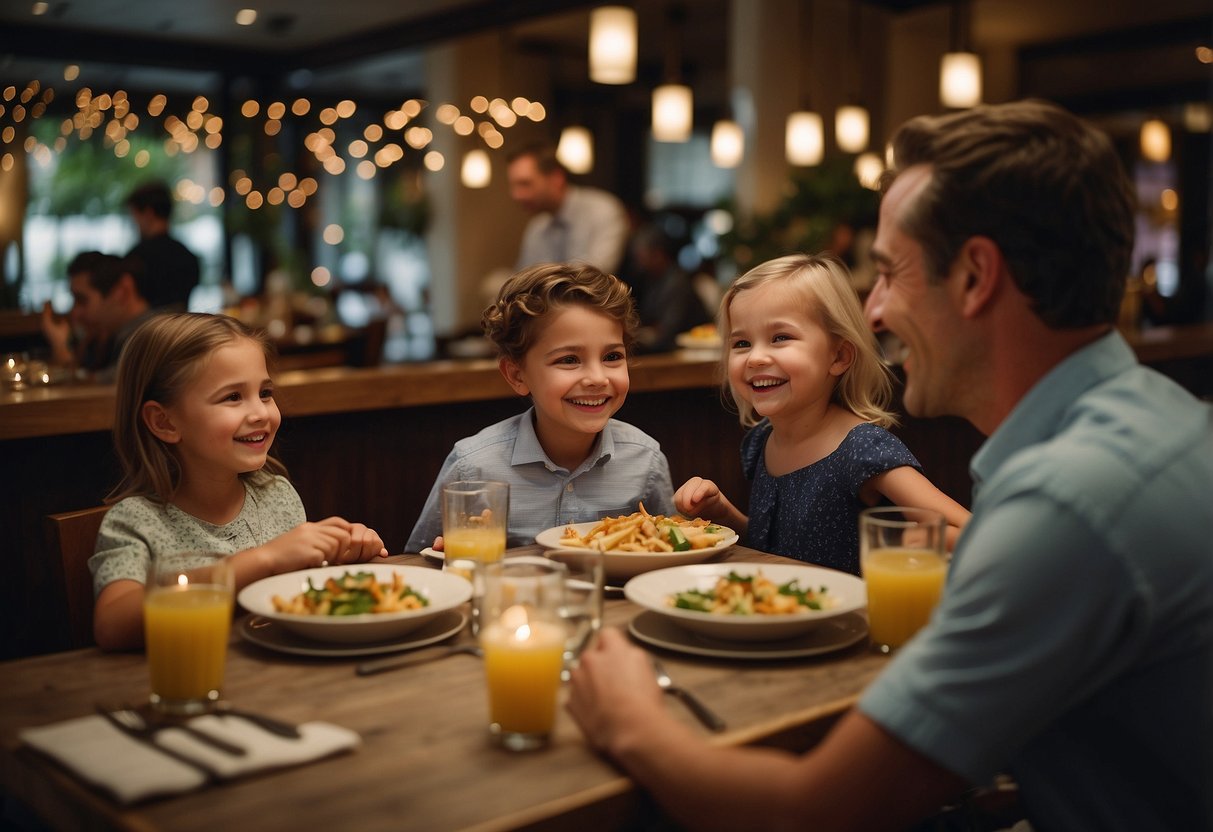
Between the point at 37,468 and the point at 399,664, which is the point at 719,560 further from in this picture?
the point at 37,468

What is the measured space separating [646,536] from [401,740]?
78 cm

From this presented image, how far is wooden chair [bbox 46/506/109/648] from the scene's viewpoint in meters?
1.90

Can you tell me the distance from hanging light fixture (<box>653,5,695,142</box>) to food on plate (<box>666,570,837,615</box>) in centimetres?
561

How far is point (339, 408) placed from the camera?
324cm

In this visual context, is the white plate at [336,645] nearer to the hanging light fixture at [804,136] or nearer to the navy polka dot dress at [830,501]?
the navy polka dot dress at [830,501]

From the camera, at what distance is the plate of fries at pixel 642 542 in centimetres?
185

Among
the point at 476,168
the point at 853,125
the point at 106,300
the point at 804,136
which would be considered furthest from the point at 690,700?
the point at 476,168

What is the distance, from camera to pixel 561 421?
2.40 meters

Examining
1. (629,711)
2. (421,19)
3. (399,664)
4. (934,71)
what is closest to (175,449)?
(399,664)

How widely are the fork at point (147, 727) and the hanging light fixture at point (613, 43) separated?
16.4ft

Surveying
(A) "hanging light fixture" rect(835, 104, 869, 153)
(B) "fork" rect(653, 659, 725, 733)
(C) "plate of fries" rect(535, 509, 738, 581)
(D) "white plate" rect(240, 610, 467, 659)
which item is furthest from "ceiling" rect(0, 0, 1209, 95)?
(B) "fork" rect(653, 659, 725, 733)

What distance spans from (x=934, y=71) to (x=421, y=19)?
4.67 m

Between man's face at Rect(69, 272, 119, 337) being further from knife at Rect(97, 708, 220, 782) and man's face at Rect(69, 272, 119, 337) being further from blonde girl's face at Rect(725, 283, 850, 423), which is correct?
knife at Rect(97, 708, 220, 782)

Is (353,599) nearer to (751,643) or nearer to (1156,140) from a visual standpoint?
(751,643)
